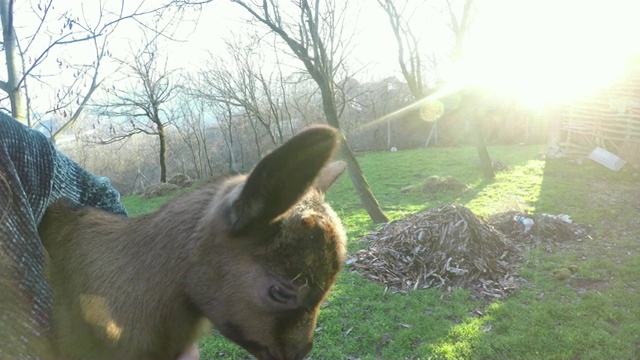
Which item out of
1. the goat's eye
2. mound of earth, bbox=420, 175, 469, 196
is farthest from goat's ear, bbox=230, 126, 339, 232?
mound of earth, bbox=420, 175, 469, 196

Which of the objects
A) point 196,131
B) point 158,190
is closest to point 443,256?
point 158,190

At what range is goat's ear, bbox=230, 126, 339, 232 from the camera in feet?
4.59

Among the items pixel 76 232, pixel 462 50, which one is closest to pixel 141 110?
pixel 462 50

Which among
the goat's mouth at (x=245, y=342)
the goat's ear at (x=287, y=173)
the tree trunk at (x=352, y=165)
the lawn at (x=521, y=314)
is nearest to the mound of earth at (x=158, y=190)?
the lawn at (x=521, y=314)

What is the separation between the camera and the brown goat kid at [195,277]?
1645 mm

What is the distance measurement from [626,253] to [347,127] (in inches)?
1250

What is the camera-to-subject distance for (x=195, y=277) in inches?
67.2

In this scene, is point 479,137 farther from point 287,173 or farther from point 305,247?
point 287,173

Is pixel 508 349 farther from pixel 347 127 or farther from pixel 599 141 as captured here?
pixel 347 127

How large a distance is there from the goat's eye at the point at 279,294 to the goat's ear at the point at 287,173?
34cm

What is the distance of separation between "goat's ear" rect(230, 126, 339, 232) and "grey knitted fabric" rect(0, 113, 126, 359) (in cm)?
68

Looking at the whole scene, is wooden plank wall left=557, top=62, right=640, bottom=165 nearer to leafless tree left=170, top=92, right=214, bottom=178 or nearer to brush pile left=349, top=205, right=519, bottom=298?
brush pile left=349, top=205, right=519, bottom=298

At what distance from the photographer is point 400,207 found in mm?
17156

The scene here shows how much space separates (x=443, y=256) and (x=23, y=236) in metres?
8.93
